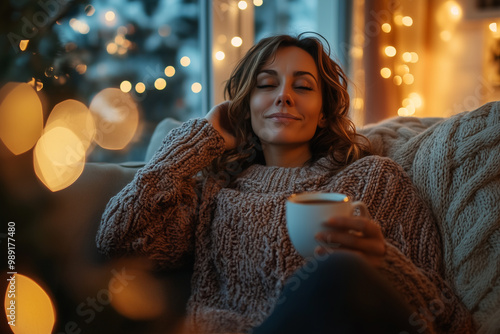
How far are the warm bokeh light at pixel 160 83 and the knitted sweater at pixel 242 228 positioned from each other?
92 centimetres

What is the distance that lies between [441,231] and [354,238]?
32 centimetres

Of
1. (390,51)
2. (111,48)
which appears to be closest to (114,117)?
(111,48)

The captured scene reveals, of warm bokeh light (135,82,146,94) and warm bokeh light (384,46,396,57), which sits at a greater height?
warm bokeh light (384,46,396,57)

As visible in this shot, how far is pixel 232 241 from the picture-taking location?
112cm

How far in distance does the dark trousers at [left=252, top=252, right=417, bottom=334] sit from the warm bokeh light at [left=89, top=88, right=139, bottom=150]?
4.15ft

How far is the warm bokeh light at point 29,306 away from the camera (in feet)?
3.20

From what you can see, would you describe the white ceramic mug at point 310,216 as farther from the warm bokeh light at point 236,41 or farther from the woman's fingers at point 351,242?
the warm bokeh light at point 236,41

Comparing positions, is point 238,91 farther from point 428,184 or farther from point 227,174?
point 428,184

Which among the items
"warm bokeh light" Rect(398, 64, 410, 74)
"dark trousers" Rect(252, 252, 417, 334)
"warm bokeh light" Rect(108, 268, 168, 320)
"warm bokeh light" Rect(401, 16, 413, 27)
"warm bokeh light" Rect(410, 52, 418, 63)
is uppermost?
"warm bokeh light" Rect(401, 16, 413, 27)

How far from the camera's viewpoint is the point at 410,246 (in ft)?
3.38

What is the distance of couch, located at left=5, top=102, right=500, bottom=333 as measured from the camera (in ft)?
3.17

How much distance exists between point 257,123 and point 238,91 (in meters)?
0.13

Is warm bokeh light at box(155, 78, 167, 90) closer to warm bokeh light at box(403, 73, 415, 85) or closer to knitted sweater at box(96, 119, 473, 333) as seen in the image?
knitted sweater at box(96, 119, 473, 333)

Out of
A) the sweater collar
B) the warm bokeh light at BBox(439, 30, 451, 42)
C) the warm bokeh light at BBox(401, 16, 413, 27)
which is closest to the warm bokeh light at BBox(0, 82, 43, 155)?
the sweater collar
